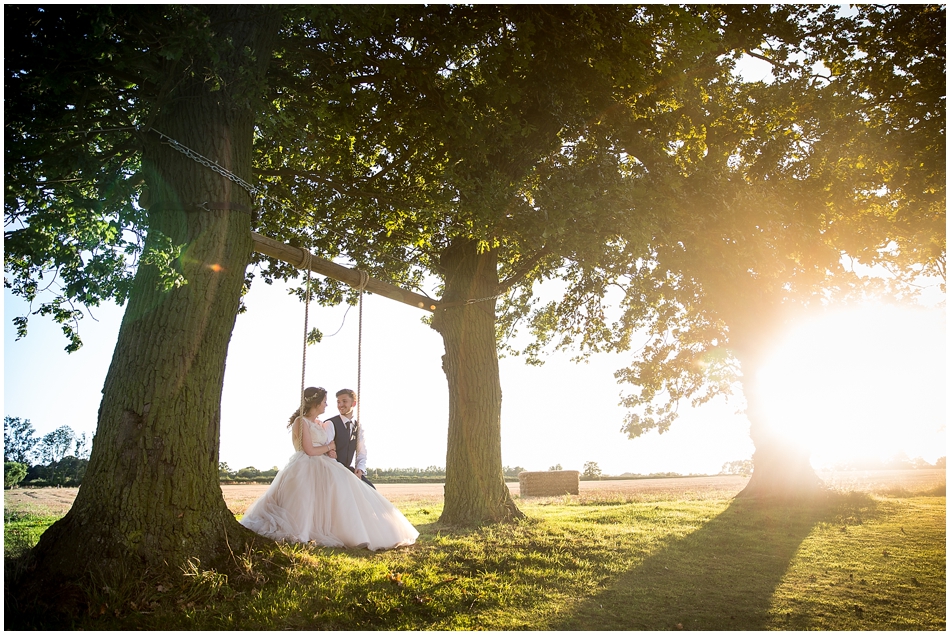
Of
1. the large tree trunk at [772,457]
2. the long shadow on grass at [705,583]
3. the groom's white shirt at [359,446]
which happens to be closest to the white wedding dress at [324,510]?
the groom's white shirt at [359,446]

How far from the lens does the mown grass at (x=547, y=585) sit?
5.34 metres

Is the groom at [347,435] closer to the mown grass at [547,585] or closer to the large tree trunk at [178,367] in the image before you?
the mown grass at [547,585]

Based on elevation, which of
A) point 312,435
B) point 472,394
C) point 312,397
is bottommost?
point 312,435

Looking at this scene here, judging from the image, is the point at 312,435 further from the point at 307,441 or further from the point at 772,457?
the point at 772,457

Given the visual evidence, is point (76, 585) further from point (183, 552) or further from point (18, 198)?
point (18, 198)

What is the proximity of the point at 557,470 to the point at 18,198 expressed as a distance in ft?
67.8

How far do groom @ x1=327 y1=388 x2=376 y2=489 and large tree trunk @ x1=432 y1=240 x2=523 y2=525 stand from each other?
2.52m

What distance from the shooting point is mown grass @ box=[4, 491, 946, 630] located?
534cm

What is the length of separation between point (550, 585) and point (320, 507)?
3.31m

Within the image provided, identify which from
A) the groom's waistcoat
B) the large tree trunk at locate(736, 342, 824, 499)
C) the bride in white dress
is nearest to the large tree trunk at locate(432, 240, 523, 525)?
the groom's waistcoat

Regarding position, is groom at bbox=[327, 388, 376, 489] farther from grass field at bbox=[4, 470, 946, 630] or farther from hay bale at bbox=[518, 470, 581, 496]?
hay bale at bbox=[518, 470, 581, 496]

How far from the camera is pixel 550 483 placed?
2412 centimetres

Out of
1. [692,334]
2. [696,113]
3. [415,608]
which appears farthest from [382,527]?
[692,334]

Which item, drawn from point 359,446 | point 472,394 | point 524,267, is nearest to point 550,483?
point 524,267
